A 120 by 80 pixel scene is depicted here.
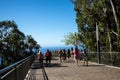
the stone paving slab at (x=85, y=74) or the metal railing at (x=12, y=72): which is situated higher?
the metal railing at (x=12, y=72)

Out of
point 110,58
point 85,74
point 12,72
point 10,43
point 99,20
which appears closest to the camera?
point 12,72

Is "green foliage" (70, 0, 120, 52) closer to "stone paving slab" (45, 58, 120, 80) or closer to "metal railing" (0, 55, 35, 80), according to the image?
"stone paving slab" (45, 58, 120, 80)

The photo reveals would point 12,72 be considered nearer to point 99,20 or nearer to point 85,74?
point 85,74

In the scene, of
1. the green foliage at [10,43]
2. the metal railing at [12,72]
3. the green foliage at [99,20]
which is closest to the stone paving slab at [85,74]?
the metal railing at [12,72]

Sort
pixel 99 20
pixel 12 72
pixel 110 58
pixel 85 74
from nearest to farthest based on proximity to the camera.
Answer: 1. pixel 12 72
2. pixel 85 74
3. pixel 110 58
4. pixel 99 20

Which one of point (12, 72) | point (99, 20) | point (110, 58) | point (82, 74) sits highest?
point (99, 20)

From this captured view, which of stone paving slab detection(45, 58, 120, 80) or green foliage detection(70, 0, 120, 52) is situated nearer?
Answer: stone paving slab detection(45, 58, 120, 80)

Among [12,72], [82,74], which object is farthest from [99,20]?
[12,72]

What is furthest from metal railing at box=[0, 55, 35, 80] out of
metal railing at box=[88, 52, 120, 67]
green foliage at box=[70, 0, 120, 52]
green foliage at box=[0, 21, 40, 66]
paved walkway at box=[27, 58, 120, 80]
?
green foliage at box=[0, 21, 40, 66]

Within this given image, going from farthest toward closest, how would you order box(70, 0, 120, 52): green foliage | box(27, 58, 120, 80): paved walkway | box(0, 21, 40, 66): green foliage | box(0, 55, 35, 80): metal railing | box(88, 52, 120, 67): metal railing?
box(0, 21, 40, 66): green foliage, box(70, 0, 120, 52): green foliage, box(88, 52, 120, 67): metal railing, box(27, 58, 120, 80): paved walkway, box(0, 55, 35, 80): metal railing

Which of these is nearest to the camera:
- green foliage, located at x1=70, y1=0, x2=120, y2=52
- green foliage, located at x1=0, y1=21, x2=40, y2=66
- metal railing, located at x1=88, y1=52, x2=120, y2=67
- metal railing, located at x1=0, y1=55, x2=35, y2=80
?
metal railing, located at x1=0, y1=55, x2=35, y2=80

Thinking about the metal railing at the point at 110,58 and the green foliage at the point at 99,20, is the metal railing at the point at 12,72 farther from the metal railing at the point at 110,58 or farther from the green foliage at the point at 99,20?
the green foliage at the point at 99,20

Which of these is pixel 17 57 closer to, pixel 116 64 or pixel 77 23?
pixel 77 23

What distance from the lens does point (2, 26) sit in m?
73.7
